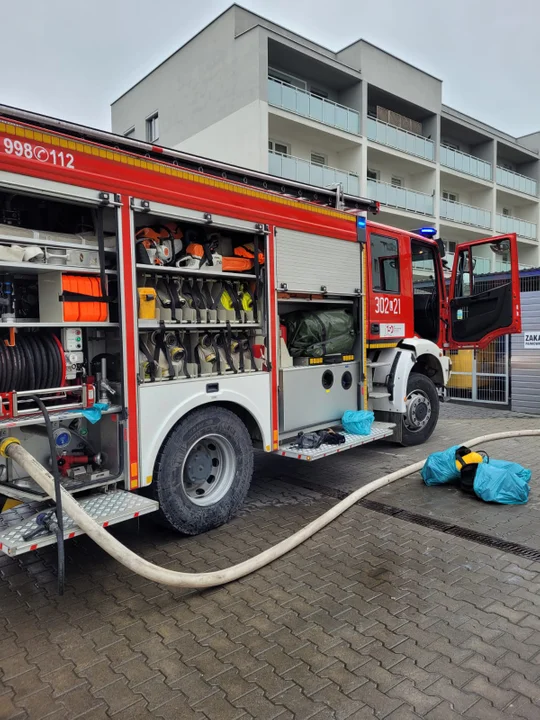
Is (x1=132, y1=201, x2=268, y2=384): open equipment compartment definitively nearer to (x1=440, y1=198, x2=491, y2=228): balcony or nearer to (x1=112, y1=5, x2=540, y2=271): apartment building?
(x1=112, y1=5, x2=540, y2=271): apartment building

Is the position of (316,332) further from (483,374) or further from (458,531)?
(483,374)

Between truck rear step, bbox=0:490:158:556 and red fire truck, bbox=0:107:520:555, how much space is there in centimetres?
1

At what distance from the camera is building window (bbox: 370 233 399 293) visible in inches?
256

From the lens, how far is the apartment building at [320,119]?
60.1 ft

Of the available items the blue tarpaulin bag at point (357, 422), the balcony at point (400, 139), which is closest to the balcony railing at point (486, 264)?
the balcony at point (400, 139)

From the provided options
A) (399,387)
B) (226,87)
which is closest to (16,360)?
(399,387)

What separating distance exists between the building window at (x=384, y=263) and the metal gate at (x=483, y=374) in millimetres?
5697

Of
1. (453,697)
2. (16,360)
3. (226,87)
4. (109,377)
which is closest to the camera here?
(453,697)

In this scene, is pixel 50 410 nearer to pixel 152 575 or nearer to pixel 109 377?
pixel 109 377

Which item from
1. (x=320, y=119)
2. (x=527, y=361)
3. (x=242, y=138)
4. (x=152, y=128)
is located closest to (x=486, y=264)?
(x=320, y=119)

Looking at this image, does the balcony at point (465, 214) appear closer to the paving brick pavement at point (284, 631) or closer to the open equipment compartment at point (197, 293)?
the open equipment compartment at point (197, 293)

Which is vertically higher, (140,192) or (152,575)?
(140,192)

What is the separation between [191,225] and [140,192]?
0.72 metres

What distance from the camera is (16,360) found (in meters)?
3.44
